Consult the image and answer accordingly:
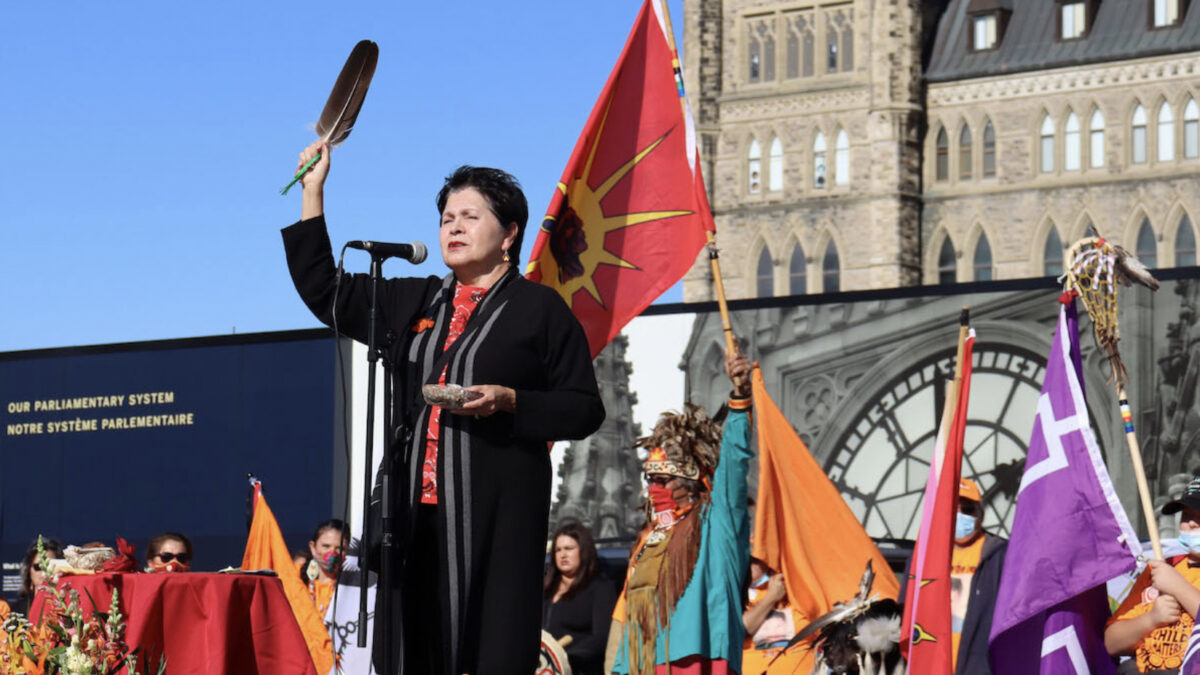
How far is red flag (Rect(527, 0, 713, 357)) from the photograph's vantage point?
8.16 meters

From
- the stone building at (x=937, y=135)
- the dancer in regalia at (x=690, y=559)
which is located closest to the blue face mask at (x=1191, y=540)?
the dancer in regalia at (x=690, y=559)

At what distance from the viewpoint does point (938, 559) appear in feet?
28.7

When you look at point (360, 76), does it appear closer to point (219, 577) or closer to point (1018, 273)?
point (219, 577)

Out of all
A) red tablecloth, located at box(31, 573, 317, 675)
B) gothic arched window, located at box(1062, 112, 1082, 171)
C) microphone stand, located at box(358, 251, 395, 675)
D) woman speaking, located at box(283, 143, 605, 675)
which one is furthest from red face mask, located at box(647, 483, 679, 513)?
gothic arched window, located at box(1062, 112, 1082, 171)

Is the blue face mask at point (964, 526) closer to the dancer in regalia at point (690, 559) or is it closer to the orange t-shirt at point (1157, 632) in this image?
the orange t-shirt at point (1157, 632)

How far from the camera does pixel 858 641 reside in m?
8.09

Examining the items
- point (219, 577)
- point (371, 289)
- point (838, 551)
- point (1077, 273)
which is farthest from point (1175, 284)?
point (371, 289)

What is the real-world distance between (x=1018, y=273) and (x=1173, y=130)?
5994mm

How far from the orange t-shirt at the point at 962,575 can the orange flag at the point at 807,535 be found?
1.12 ft

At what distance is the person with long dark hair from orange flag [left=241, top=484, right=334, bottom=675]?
1.20m

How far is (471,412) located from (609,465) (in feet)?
39.2

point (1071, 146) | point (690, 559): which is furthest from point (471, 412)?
point (1071, 146)

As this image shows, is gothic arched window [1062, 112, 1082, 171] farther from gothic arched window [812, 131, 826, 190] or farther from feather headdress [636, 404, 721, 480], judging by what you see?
feather headdress [636, 404, 721, 480]

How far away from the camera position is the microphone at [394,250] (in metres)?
4.93
